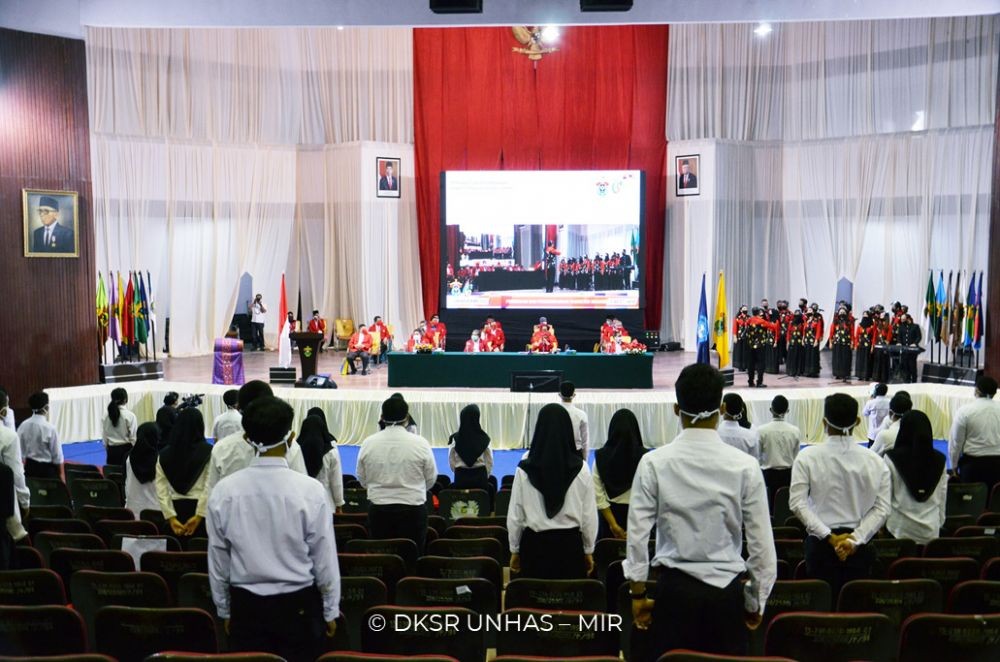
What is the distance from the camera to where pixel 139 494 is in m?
6.39

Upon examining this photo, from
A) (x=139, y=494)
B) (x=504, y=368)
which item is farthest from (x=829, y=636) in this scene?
(x=504, y=368)

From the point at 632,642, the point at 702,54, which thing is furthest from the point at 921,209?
the point at 632,642

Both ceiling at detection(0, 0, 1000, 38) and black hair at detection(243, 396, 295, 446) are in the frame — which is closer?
black hair at detection(243, 396, 295, 446)

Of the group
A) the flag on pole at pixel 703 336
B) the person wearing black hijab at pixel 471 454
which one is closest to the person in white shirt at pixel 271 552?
the person wearing black hijab at pixel 471 454

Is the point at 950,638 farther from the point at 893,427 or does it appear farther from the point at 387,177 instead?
the point at 387,177

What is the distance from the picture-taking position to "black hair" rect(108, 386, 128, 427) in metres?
8.46

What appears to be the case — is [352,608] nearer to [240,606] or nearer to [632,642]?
[240,606]

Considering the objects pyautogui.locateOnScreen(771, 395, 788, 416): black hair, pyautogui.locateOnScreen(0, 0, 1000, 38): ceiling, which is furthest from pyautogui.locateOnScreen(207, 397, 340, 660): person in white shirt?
pyautogui.locateOnScreen(0, 0, 1000, 38): ceiling

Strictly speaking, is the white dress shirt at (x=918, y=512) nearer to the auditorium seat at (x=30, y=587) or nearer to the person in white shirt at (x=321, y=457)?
the person in white shirt at (x=321, y=457)

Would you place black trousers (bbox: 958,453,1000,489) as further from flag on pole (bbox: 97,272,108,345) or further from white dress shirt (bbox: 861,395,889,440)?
flag on pole (bbox: 97,272,108,345)

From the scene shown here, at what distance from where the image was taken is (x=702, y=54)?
21.3m

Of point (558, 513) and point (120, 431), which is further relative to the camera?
point (120, 431)

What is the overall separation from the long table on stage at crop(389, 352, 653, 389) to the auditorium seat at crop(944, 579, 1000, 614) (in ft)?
35.9

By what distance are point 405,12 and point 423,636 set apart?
1053 cm
